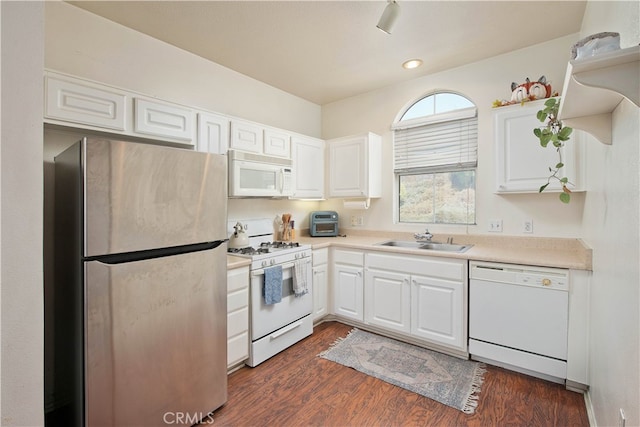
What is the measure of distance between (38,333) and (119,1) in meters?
2.12

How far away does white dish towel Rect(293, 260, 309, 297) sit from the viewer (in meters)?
2.68

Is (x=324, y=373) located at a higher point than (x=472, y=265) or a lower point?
lower

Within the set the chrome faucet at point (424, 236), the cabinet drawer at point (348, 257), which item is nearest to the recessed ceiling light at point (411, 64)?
the chrome faucet at point (424, 236)

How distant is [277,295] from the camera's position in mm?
2469

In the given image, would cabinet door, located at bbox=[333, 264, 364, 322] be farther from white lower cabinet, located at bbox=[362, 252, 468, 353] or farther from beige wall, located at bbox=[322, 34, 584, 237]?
beige wall, located at bbox=[322, 34, 584, 237]

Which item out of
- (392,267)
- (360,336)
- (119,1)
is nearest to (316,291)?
(360,336)

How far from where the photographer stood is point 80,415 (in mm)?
1396

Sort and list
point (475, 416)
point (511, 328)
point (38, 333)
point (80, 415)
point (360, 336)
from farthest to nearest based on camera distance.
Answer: point (360, 336), point (511, 328), point (475, 416), point (80, 415), point (38, 333)

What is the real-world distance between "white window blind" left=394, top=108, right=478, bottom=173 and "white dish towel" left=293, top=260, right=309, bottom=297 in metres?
1.60

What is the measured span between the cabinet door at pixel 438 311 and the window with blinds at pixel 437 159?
873mm

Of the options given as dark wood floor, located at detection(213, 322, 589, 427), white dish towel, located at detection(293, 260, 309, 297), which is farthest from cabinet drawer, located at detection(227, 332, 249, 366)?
white dish towel, located at detection(293, 260, 309, 297)

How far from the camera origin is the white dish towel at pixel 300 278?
8.78ft

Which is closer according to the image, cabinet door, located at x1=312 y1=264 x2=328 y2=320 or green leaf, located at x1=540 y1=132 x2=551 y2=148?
green leaf, located at x1=540 y1=132 x2=551 y2=148

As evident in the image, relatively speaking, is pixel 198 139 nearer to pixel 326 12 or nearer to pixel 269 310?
pixel 326 12
